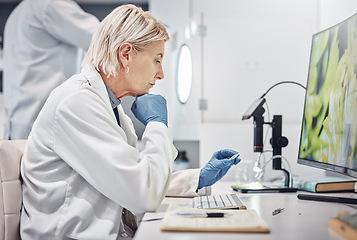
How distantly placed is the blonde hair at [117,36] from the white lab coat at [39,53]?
2.48 feet

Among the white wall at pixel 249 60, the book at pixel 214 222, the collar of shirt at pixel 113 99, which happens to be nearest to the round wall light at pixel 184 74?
the white wall at pixel 249 60

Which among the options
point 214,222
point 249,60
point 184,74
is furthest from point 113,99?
point 184,74

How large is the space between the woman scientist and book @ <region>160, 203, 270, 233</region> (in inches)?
5.5

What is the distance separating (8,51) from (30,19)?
8.8 inches

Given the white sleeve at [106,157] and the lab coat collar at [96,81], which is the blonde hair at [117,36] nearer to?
the lab coat collar at [96,81]

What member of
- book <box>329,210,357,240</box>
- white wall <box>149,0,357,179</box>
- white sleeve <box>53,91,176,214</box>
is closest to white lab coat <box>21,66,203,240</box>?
white sleeve <box>53,91,176,214</box>

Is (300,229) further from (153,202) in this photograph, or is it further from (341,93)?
(341,93)

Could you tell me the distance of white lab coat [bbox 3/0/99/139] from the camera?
2.02 meters

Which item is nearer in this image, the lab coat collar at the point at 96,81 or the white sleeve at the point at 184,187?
the lab coat collar at the point at 96,81

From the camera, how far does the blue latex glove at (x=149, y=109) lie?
1.31 meters

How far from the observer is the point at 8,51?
84.7 inches

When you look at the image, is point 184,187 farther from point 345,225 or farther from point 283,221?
point 345,225

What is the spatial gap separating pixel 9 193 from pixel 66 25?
1105 millimetres

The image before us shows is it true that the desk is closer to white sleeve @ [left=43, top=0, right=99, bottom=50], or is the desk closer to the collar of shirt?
the collar of shirt
